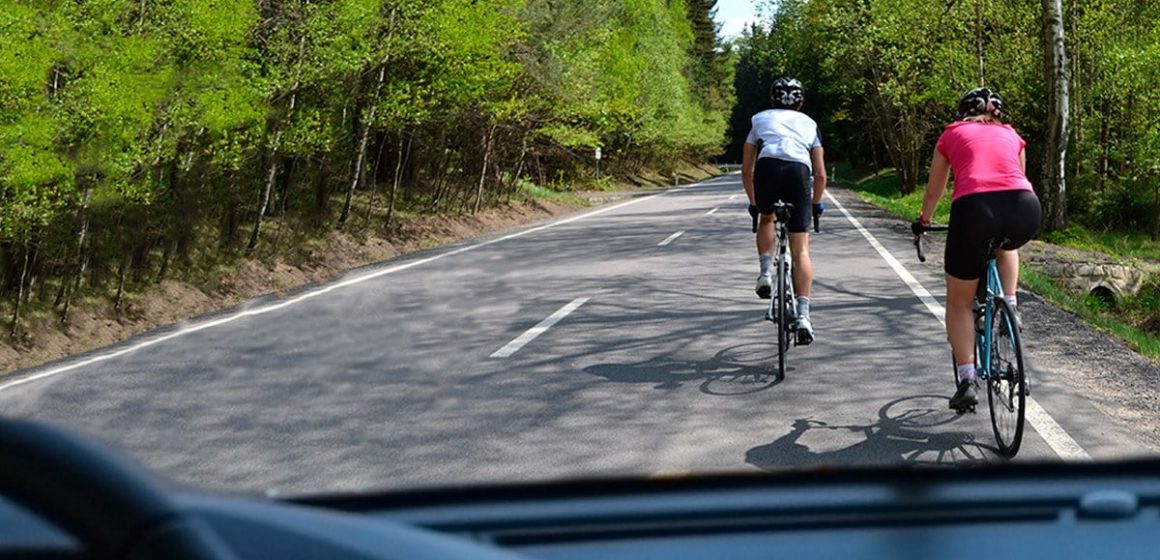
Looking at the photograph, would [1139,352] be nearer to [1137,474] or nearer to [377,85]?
[1137,474]

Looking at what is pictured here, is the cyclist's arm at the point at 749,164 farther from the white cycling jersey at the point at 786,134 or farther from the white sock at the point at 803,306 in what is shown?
the white sock at the point at 803,306

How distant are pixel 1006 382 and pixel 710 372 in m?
2.44

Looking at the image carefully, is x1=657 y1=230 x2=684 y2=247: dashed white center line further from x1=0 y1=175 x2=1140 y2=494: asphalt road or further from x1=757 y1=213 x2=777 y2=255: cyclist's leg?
x1=757 y1=213 x2=777 y2=255: cyclist's leg

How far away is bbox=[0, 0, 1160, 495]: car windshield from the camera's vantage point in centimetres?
670

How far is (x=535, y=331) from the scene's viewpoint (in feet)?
35.3

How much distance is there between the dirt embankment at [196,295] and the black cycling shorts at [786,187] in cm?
799

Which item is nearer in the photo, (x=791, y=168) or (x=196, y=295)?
(x=791, y=168)

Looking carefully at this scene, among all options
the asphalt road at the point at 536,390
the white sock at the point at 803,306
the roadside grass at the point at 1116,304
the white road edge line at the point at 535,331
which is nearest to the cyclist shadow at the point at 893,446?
the asphalt road at the point at 536,390

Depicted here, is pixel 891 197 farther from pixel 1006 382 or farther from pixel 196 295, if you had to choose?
pixel 1006 382

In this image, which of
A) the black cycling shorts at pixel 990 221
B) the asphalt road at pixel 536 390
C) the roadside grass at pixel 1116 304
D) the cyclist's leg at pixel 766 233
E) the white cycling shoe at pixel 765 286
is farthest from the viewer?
the roadside grass at pixel 1116 304

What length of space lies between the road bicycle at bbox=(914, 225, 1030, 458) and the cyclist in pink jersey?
0.20ft

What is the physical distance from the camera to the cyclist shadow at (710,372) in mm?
8250

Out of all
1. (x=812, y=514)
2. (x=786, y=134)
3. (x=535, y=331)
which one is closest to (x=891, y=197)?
(x=535, y=331)

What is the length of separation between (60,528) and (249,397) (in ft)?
25.3
